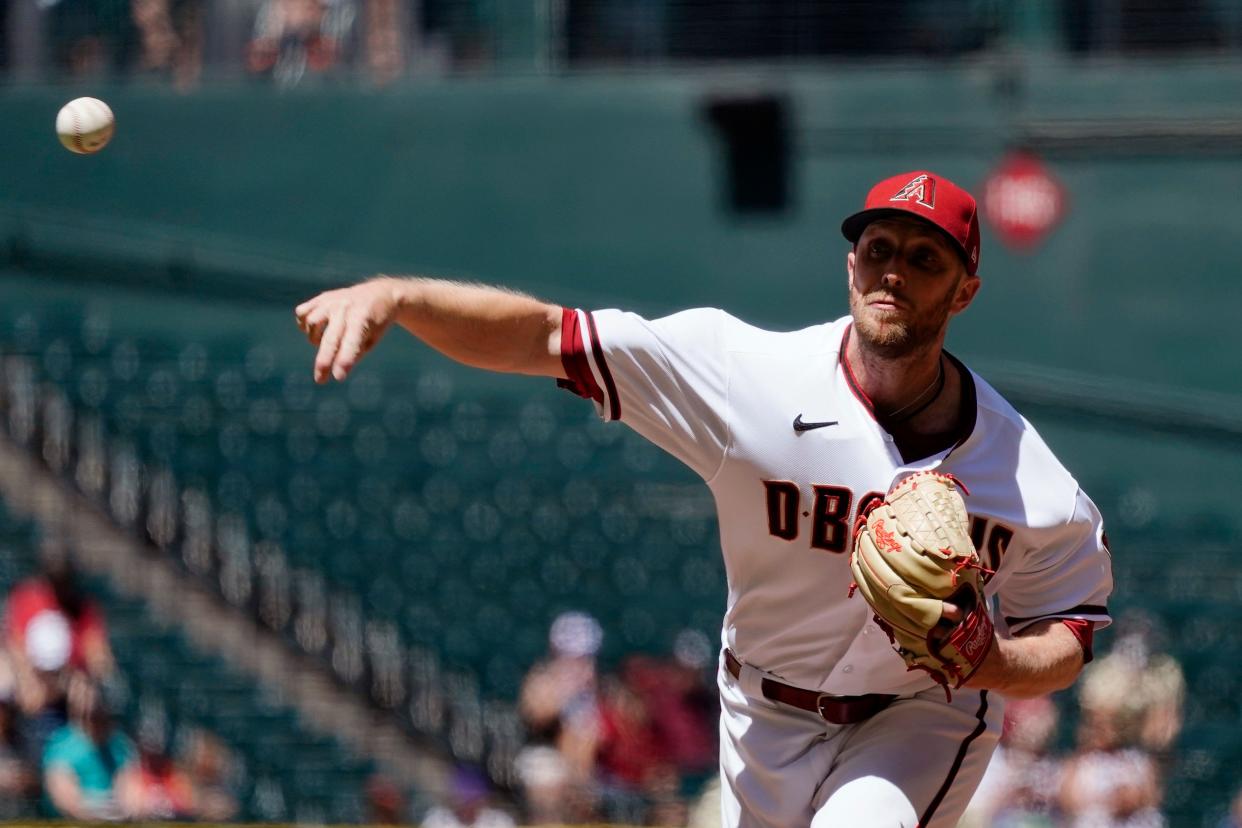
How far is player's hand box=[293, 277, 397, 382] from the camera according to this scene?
8.84 ft

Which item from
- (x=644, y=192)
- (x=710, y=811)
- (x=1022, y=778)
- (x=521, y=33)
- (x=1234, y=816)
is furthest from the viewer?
(x=521, y=33)

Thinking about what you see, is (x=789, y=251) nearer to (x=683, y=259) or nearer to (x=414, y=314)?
(x=683, y=259)

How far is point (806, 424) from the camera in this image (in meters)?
3.21

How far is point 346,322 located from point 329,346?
3.0 inches

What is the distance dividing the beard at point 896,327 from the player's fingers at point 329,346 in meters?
0.97

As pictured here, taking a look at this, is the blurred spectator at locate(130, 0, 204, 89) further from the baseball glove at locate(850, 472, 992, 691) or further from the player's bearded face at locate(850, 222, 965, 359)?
the baseball glove at locate(850, 472, 992, 691)

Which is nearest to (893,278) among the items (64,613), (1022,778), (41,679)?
(1022,778)

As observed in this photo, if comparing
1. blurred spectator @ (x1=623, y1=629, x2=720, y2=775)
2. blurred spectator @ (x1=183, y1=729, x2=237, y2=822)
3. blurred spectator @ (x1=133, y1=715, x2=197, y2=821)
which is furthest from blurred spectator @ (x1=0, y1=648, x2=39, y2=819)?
blurred spectator @ (x1=623, y1=629, x2=720, y2=775)

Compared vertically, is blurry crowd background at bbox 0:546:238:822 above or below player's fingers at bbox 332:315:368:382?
below

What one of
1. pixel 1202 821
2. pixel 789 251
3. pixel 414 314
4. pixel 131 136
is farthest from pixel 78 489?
pixel 414 314

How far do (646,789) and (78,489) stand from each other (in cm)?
400

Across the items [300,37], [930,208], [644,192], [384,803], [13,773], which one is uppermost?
[300,37]

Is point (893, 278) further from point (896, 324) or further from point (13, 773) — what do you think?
point (13, 773)

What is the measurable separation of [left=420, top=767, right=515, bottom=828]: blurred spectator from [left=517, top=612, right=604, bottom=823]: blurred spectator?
0.79ft
